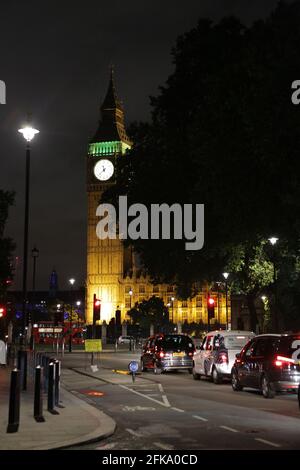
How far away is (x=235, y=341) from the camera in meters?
24.3

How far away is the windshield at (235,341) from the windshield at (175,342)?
6.42 m

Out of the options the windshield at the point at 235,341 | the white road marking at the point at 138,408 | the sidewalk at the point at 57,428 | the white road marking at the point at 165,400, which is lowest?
the white road marking at the point at 138,408

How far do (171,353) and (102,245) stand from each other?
135604 mm

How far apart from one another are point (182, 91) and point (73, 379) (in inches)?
768

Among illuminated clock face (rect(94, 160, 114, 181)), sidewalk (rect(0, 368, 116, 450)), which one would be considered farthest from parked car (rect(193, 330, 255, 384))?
illuminated clock face (rect(94, 160, 114, 181))

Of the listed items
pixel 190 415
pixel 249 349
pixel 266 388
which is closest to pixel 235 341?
pixel 249 349

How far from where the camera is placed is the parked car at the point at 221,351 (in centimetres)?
2384

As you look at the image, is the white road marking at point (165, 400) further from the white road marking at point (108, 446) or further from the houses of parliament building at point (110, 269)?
the houses of parliament building at point (110, 269)

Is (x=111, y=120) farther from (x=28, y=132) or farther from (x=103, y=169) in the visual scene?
(x=28, y=132)

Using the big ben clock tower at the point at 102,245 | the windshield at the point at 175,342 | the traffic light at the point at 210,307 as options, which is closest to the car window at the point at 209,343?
the windshield at the point at 175,342

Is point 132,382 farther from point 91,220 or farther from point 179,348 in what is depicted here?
point 91,220

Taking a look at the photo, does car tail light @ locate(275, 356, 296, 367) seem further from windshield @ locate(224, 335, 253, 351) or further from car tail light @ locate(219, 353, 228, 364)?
windshield @ locate(224, 335, 253, 351)

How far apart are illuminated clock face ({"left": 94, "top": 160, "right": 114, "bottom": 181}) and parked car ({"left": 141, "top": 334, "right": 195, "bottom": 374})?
132126 mm

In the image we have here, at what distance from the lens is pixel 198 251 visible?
36.2 metres
